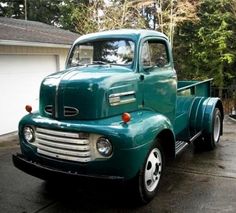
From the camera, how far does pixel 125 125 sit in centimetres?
405

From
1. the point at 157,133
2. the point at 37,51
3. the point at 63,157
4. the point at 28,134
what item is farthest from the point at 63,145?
the point at 37,51

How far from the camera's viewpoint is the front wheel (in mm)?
4293

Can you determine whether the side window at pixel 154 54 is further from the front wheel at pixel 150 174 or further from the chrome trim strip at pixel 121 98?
the front wheel at pixel 150 174

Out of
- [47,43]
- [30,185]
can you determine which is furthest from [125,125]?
[47,43]

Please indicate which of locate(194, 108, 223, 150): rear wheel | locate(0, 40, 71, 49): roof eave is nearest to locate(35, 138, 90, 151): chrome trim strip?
locate(194, 108, 223, 150): rear wheel

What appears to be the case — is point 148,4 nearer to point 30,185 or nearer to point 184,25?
point 184,25

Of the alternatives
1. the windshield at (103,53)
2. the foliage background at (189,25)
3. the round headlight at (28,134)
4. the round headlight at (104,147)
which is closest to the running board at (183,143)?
the windshield at (103,53)

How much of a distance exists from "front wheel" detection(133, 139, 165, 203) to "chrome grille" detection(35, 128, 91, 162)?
28.4 inches

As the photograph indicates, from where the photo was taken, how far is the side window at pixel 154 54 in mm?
5072

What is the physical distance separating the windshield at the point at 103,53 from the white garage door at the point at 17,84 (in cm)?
435

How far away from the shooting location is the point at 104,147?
158 inches

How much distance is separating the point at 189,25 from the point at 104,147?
62.0 feet

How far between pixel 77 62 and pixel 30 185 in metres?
1.99

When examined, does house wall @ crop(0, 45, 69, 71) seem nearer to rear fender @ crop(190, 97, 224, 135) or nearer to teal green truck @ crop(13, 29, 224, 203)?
teal green truck @ crop(13, 29, 224, 203)
